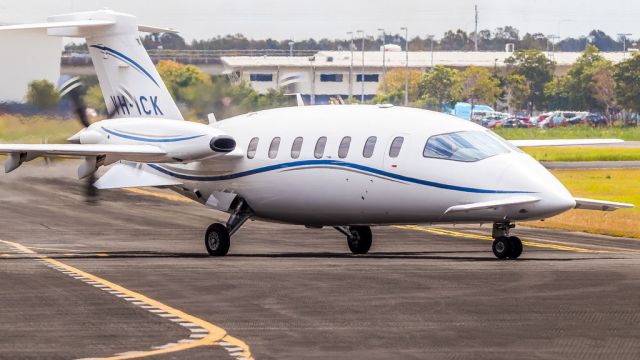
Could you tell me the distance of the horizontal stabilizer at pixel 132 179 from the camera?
37.8 metres

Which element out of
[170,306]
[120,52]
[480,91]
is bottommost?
[480,91]

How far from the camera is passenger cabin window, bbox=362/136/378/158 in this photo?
1330 inches

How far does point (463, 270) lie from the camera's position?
29.2m

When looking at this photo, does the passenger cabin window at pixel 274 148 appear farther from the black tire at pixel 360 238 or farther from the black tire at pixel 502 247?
the black tire at pixel 502 247

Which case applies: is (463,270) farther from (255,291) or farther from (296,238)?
(296,238)

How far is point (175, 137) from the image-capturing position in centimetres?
3538

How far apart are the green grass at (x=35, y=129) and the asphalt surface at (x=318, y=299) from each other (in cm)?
588

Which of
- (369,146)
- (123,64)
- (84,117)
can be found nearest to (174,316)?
(369,146)

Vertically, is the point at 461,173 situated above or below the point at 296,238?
above

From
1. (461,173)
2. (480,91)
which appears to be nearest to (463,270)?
(461,173)

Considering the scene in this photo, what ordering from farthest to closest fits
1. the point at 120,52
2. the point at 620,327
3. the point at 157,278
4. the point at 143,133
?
the point at 120,52, the point at 143,133, the point at 157,278, the point at 620,327

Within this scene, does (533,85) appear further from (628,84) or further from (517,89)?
(628,84)

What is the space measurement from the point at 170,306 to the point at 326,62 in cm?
12762

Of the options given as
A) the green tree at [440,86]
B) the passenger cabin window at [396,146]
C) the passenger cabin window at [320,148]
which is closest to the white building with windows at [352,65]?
the green tree at [440,86]
